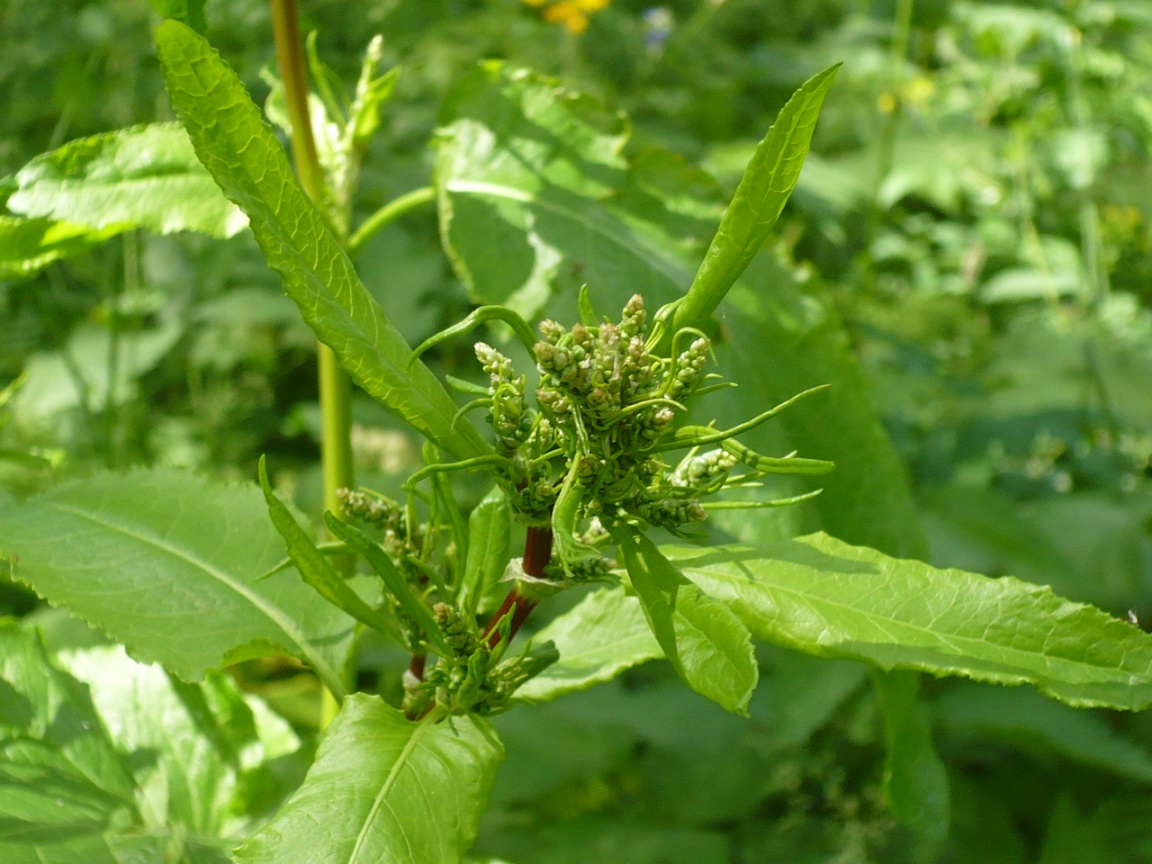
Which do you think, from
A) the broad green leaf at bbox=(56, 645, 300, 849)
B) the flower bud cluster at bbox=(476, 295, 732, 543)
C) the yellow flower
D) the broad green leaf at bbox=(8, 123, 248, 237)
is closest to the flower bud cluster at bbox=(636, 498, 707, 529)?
the flower bud cluster at bbox=(476, 295, 732, 543)

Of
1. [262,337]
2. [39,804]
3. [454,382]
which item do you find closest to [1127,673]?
[454,382]

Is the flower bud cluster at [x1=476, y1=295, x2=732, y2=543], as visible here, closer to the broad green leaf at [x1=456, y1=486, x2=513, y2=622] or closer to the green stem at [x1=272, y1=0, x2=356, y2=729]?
the broad green leaf at [x1=456, y1=486, x2=513, y2=622]

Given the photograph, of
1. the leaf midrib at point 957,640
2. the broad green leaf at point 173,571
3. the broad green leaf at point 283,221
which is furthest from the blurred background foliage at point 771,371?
the leaf midrib at point 957,640

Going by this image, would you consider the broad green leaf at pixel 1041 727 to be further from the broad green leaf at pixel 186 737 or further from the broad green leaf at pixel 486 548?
the broad green leaf at pixel 486 548

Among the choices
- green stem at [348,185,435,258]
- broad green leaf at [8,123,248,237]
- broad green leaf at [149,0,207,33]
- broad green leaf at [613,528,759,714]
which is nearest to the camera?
broad green leaf at [613,528,759,714]

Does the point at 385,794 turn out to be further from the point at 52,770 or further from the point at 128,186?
the point at 128,186
